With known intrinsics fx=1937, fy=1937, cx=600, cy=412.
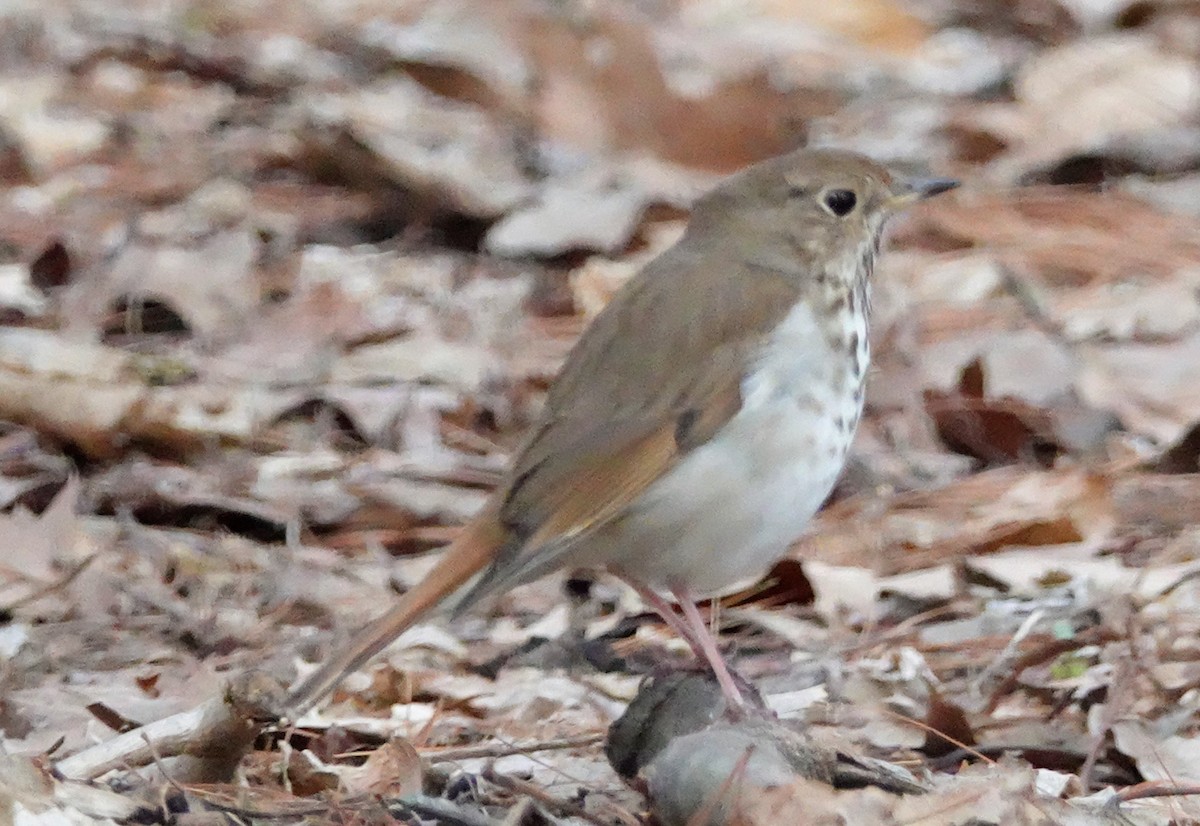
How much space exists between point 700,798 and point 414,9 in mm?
6921

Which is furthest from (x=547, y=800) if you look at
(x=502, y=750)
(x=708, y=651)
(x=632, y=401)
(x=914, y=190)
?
(x=914, y=190)

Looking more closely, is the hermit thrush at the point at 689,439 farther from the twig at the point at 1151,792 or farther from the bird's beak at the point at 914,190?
the twig at the point at 1151,792

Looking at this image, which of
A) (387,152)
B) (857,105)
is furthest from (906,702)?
(857,105)

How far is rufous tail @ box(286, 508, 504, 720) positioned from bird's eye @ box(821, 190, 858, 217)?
0.89 meters

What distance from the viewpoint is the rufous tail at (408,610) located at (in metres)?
2.79

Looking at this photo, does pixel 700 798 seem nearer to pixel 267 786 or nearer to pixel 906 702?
pixel 267 786

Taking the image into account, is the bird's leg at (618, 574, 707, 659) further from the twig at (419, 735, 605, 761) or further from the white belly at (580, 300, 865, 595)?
the twig at (419, 735, 605, 761)

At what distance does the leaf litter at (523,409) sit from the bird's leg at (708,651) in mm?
120

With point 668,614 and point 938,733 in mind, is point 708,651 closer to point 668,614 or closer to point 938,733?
point 668,614

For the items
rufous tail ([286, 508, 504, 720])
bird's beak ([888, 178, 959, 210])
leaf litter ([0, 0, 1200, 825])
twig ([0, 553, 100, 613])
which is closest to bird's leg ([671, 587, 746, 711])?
leaf litter ([0, 0, 1200, 825])

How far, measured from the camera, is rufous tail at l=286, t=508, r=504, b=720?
279cm

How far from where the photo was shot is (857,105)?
7766mm

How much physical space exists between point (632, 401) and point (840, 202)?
60 centimetres

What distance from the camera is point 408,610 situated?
2990 millimetres
